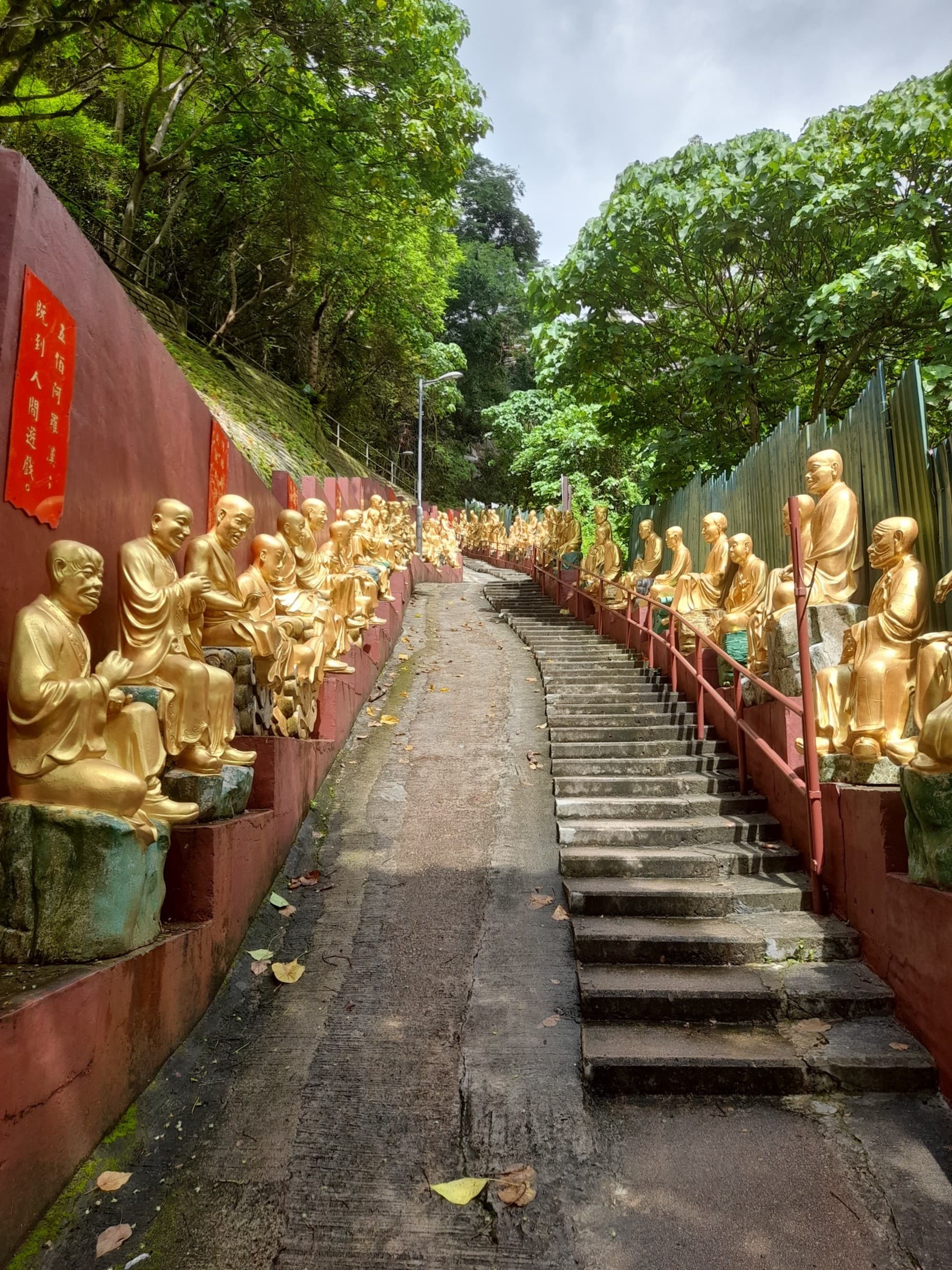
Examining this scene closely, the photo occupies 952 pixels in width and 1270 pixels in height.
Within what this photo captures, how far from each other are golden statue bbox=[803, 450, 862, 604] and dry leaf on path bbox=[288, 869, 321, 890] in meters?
3.97

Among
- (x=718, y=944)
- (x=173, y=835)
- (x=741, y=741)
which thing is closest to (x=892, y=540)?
(x=741, y=741)

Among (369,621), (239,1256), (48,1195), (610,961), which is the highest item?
(369,621)

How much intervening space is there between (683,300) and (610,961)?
9.78 m

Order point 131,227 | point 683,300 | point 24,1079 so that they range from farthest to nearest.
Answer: point 131,227, point 683,300, point 24,1079

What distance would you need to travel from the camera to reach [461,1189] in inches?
102

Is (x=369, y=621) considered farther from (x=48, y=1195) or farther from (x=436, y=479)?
(x=436, y=479)

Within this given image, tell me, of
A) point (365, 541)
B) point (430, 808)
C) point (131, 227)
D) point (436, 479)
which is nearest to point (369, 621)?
point (365, 541)

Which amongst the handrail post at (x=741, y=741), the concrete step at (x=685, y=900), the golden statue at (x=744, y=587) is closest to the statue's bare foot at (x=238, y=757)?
the concrete step at (x=685, y=900)

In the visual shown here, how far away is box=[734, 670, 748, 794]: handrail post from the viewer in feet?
19.3

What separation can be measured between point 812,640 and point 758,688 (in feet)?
2.66

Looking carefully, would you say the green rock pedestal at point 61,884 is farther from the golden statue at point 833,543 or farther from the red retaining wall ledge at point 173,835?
the golden statue at point 833,543

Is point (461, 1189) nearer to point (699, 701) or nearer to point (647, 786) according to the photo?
point (647, 786)

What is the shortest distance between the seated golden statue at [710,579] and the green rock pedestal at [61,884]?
23.6ft

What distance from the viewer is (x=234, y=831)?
3848 millimetres
